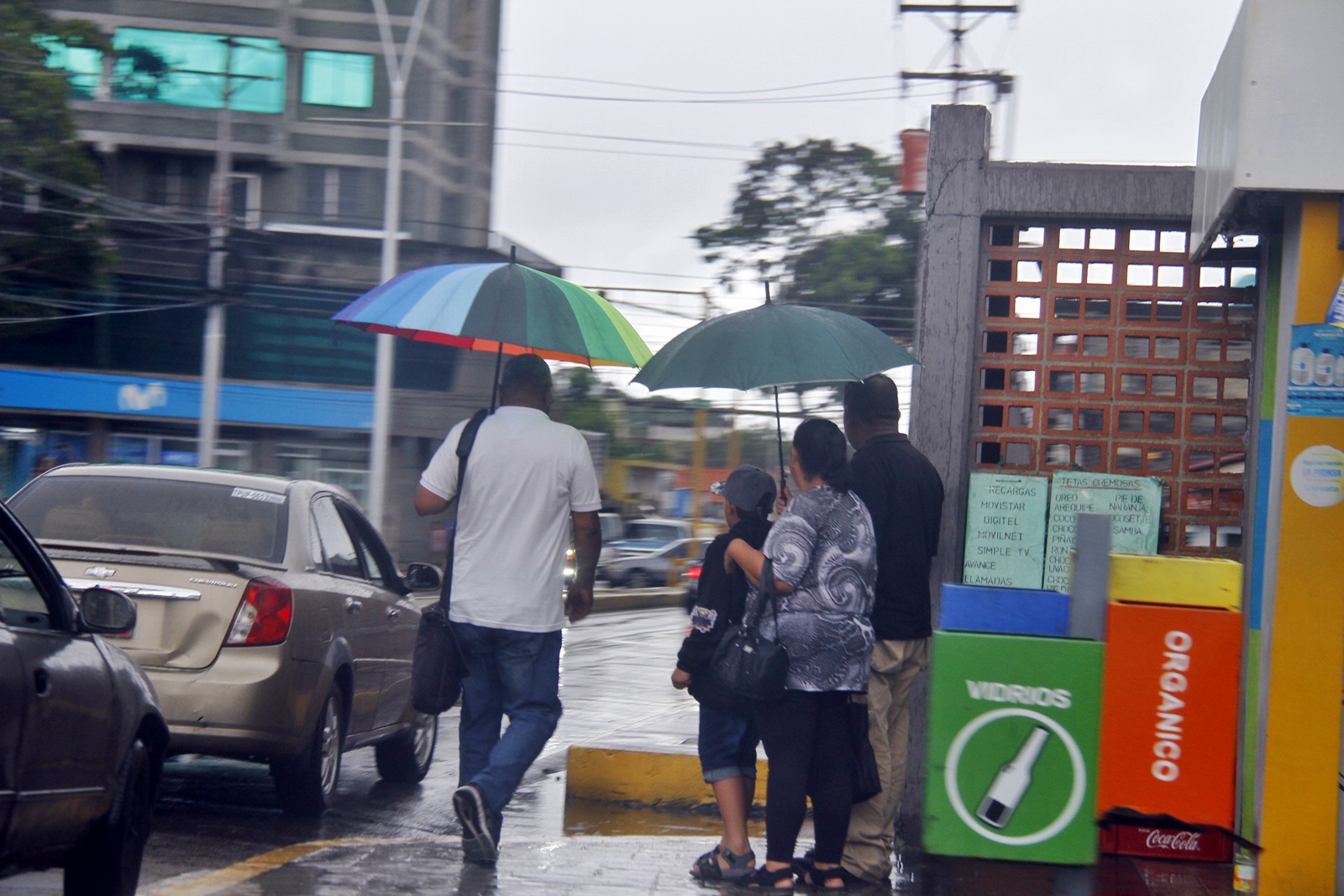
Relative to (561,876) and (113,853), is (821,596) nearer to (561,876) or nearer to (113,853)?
(561,876)

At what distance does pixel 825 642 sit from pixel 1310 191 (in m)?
2.22

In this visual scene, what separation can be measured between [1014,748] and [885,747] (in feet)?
1.68

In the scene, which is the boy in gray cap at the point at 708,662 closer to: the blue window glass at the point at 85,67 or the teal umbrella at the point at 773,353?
the teal umbrella at the point at 773,353

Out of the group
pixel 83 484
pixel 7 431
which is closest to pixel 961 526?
pixel 83 484

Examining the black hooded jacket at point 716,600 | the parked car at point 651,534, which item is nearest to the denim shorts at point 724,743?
the black hooded jacket at point 716,600

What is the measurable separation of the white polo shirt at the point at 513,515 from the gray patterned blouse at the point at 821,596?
0.86 meters

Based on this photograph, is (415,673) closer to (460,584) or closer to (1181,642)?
(460,584)

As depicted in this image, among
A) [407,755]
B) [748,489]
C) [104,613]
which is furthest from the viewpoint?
[407,755]

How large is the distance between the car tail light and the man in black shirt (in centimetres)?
247

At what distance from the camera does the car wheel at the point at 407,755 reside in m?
7.87

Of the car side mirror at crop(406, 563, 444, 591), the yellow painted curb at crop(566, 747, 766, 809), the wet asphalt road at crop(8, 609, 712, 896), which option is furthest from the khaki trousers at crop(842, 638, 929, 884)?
the car side mirror at crop(406, 563, 444, 591)

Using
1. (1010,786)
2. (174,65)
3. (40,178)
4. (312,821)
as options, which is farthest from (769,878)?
(174,65)

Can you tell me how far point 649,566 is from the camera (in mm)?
36406

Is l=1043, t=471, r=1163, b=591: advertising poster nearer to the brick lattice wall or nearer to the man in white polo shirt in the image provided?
the brick lattice wall
